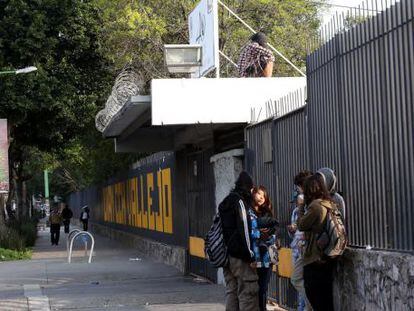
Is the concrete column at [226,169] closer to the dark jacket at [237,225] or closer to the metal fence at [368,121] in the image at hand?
the metal fence at [368,121]

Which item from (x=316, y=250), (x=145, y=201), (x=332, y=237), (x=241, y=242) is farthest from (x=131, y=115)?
(x=145, y=201)

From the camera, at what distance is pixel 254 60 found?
1239 centimetres

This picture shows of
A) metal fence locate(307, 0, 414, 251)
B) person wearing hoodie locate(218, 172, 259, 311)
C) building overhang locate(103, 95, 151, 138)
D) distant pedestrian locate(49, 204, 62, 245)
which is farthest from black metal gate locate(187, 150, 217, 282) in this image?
distant pedestrian locate(49, 204, 62, 245)

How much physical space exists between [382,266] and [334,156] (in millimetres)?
1741

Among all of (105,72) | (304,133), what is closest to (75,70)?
(105,72)

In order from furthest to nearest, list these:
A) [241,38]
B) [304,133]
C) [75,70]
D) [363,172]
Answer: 1. [75,70]
2. [241,38]
3. [304,133]
4. [363,172]

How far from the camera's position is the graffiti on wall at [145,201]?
61.8 ft

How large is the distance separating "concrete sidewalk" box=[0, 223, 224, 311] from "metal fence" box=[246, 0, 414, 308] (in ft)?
12.1

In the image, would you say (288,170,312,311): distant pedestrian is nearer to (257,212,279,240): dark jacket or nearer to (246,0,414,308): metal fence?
(257,212,279,240): dark jacket

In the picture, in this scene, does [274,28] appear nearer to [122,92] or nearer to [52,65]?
[52,65]

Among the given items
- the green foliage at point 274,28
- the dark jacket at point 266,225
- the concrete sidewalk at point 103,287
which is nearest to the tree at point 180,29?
the green foliage at point 274,28

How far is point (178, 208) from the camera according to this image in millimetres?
17125

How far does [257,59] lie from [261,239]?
4.87m

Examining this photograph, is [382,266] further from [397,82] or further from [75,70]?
[75,70]
